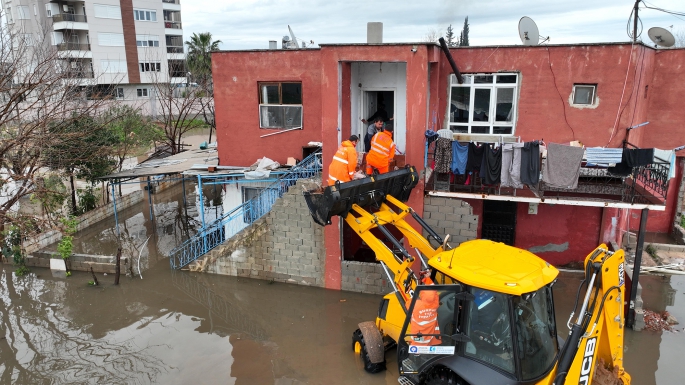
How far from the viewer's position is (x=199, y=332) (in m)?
10.3

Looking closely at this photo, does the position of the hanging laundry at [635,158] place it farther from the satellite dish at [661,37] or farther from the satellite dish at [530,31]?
the satellite dish at [661,37]

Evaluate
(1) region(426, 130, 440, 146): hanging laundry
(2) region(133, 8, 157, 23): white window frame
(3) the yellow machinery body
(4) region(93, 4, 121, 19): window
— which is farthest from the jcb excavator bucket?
(2) region(133, 8, 157, 23): white window frame

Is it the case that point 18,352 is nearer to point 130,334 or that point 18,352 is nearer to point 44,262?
point 130,334

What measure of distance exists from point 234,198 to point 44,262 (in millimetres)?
5958

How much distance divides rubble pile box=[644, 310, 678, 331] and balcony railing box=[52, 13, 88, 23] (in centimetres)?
4259

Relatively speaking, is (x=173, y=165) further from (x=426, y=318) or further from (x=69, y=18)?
(x=69, y=18)

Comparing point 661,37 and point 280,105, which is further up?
point 661,37

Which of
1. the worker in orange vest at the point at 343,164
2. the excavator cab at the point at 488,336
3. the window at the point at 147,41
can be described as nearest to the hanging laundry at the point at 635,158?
the excavator cab at the point at 488,336

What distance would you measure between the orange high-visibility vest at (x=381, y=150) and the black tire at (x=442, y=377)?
491cm

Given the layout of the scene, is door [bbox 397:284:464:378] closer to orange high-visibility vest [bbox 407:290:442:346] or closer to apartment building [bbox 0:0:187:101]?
orange high-visibility vest [bbox 407:290:442:346]

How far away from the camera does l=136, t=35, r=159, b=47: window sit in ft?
135

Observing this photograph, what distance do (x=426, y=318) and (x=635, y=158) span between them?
6.13 m

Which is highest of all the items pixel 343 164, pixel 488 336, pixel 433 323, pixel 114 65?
pixel 114 65

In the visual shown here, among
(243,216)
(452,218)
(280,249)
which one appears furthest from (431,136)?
(243,216)
